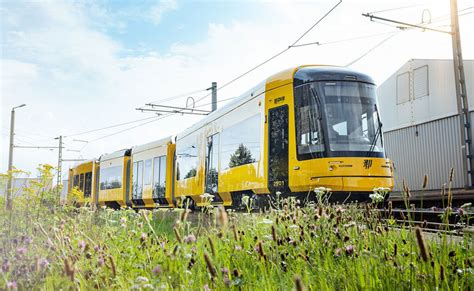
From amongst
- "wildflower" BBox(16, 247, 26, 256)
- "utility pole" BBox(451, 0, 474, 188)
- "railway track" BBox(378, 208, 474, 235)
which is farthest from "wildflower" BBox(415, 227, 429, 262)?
"utility pole" BBox(451, 0, 474, 188)

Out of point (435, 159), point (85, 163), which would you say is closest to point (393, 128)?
point (435, 159)

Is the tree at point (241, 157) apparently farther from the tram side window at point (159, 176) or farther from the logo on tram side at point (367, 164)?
the tram side window at point (159, 176)

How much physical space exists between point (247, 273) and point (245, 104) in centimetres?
789

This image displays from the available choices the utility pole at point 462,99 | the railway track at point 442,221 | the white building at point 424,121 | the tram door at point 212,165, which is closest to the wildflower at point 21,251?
the railway track at point 442,221

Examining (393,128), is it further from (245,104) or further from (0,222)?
(0,222)

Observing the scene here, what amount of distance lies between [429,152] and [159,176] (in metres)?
12.1

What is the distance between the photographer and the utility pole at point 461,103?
15.1m

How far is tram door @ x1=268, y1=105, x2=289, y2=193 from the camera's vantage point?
9055 millimetres

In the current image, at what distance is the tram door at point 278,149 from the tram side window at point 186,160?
5.06 meters

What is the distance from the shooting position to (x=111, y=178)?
24359mm

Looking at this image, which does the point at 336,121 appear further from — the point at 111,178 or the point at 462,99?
the point at 111,178

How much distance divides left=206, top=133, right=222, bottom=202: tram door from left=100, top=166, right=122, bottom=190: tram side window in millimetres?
11356

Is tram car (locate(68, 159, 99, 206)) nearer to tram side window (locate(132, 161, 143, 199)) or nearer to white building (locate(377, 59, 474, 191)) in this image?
tram side window (locate(132, 161, 143, 199))

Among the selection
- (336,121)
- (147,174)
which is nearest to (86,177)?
(147,174)
